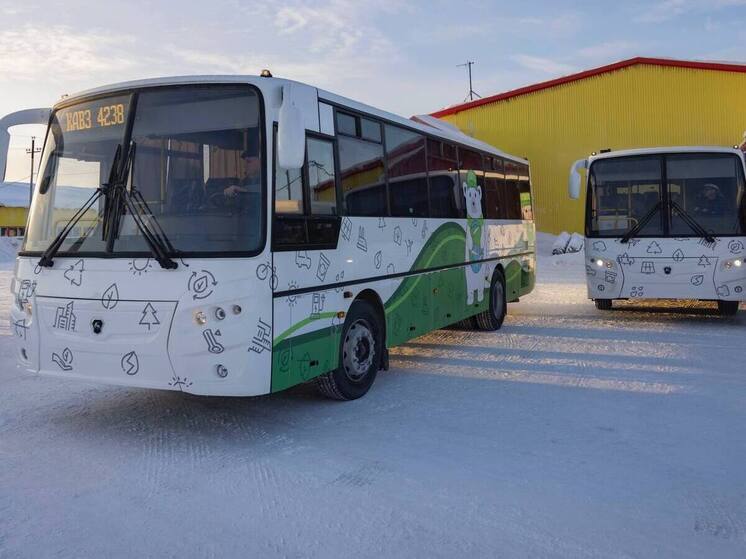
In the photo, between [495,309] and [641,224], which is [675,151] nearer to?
[641,224]

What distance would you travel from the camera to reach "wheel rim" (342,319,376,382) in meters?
6.70

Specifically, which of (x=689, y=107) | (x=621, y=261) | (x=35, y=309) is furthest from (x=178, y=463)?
(x=689, y=107)

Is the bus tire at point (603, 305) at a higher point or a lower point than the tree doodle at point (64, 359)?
lower

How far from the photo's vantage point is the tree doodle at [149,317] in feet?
17.4

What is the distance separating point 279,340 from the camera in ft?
18.0

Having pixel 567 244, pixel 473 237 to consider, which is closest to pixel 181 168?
pixel 473 237

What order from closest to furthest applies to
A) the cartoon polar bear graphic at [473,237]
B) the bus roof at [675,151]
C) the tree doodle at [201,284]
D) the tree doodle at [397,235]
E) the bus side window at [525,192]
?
the tree doodle at [201,284] → the tree doodle at [397,235] → the cartoon polar bear graphic at [473,237] → the bus roof at [675,151] → the bus side window at [525,192]

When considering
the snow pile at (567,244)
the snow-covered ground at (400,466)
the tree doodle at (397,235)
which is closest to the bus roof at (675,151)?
the snow-covered ground at (400,466)

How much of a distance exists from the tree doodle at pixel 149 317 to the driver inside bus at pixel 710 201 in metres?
8.76

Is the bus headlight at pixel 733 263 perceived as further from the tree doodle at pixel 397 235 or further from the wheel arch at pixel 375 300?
the wheel arch at pixel 375 300

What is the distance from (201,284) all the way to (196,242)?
321mm

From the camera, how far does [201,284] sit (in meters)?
5.19

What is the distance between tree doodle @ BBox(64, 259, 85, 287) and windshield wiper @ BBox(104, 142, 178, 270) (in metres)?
0.30

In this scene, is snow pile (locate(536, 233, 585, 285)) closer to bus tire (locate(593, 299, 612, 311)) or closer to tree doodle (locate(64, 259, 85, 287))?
bus tire (locate(593, 299, 612, 311))
